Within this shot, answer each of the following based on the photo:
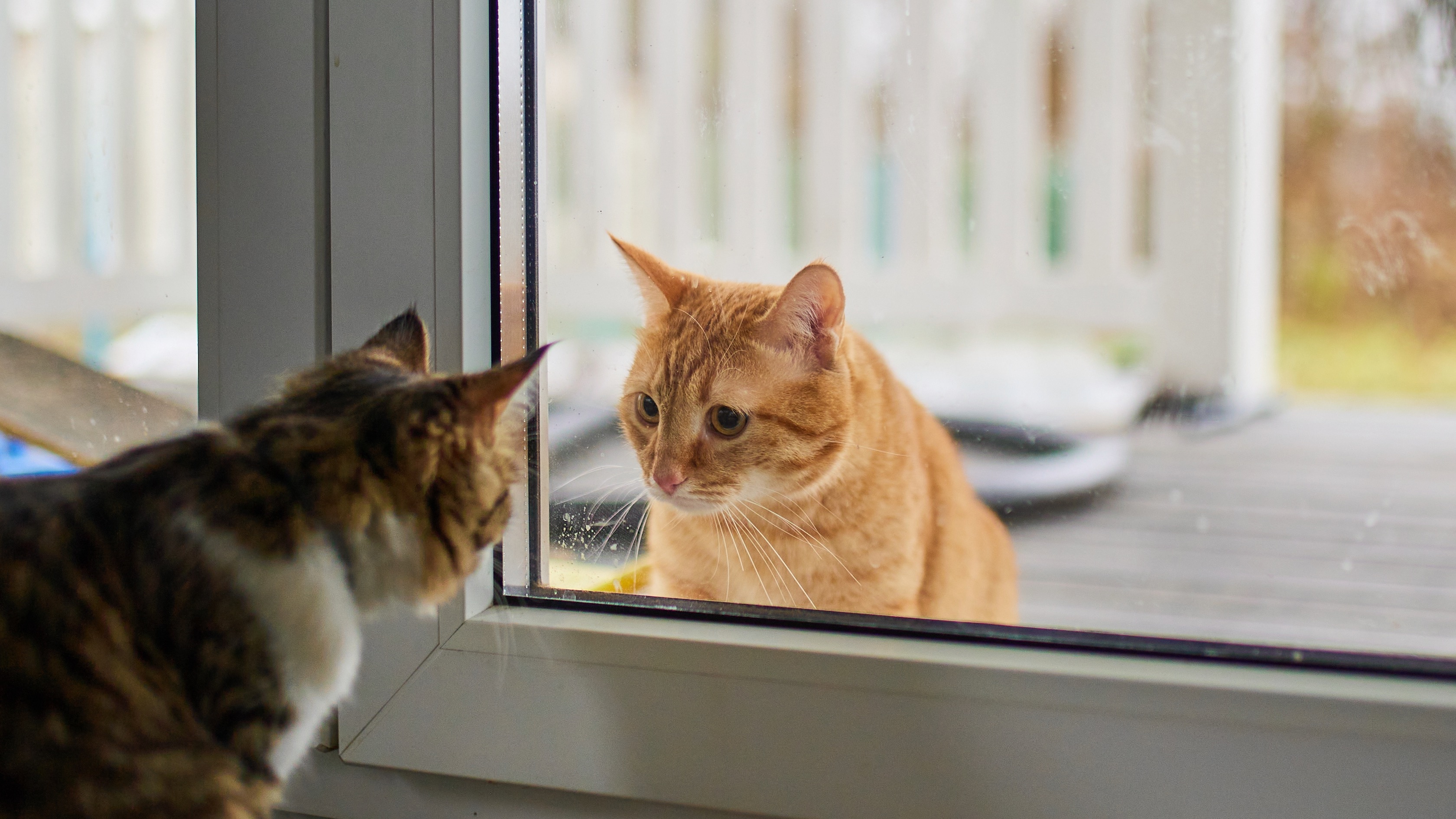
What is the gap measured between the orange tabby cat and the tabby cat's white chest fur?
0.42m

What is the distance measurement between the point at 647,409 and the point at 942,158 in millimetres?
496

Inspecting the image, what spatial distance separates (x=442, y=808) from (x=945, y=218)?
3.02 feet

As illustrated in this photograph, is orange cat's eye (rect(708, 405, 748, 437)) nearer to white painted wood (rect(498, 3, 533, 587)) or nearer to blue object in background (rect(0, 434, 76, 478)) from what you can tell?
white painted wood (rect(498, 3, 533, 587))

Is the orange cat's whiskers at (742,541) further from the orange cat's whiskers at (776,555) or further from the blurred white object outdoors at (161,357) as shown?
the blurred white object outdoors at (161,357)

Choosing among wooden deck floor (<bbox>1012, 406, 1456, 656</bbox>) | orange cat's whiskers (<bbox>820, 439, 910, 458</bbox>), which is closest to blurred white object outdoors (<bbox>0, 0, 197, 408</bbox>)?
orange cat's whiskers (<bbox>820, 439, 910, 458</bbox>)

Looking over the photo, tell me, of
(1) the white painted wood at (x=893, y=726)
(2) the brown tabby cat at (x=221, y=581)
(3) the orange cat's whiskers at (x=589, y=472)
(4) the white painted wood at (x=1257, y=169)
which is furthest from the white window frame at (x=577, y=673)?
(4) the white painted wood at (x=1257, y=169)

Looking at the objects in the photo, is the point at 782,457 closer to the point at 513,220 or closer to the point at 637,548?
the point at 637,548

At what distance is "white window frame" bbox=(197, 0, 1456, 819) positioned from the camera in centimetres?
60

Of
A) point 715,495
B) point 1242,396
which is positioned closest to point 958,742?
point 715,495

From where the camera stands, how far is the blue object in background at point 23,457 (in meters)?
0.97

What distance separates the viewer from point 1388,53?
2.81ft

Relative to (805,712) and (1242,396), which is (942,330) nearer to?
(1242,396)

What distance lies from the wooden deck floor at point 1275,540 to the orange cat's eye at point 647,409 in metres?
0.46

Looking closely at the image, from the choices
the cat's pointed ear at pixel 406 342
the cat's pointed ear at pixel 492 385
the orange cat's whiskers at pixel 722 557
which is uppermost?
the cat's pointed ear at pixel 406 342
